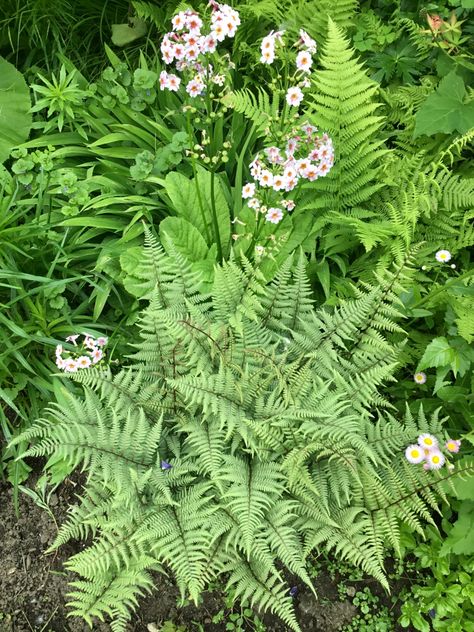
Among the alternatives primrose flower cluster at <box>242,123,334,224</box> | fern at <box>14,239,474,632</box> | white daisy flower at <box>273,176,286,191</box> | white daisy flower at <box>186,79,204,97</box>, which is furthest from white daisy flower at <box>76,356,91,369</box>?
white daisy flower at <box>186,79,204,97</box>

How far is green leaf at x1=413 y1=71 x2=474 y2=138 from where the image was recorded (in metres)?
2.57

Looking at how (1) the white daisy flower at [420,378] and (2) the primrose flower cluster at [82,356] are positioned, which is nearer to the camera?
(2) the primrose flower cluster at [82,356]

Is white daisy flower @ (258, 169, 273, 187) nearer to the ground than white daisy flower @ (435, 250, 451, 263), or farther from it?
farther from it

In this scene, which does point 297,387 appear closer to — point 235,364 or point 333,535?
point 235,364

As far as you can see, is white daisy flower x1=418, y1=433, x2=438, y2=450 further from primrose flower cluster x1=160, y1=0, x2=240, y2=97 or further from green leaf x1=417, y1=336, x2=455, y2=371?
primrose flower cluster x1=160, y1=0, x2=240, y2=97

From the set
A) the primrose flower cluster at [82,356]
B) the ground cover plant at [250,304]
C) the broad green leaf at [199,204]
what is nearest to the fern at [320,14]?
the ground cover plant at [250,304]

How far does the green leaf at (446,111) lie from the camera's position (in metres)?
2.57

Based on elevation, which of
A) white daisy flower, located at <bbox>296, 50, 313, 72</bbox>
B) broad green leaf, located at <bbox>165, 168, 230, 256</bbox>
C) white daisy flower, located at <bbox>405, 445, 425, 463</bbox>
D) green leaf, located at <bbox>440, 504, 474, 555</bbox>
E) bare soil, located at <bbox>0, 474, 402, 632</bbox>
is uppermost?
white daisy flower, located at <bbox>296, 50, 313, 72</bbox>

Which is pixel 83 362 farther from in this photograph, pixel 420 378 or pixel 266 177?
pixel 420 378

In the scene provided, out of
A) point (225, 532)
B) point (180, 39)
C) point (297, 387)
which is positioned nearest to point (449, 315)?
point (297, 387)

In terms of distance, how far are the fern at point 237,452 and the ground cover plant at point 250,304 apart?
0.4 inches

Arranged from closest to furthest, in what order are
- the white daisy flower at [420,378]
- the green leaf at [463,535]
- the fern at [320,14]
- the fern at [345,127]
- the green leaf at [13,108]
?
1. the green leaf at [463,535]
2. the white daisy flower at [420,378]
3. the fern at [345,127]
4. the fern at [320,14]
5. the green leaf at [13,108]

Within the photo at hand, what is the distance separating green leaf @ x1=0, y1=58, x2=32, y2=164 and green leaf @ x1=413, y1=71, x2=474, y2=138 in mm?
2101

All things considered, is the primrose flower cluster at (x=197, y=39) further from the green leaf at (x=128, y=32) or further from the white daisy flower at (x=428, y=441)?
the white daisy flower at (x=428, y=441)
